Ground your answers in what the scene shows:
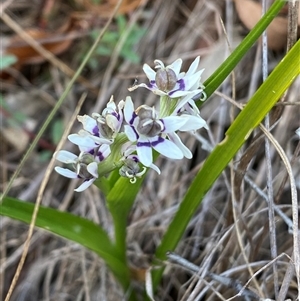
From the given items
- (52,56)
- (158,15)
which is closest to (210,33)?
(158,15)

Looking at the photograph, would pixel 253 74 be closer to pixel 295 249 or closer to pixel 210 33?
pixel 210 33

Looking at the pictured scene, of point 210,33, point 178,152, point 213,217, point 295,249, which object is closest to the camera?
point 178,152

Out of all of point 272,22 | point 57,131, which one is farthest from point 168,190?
point 272,22

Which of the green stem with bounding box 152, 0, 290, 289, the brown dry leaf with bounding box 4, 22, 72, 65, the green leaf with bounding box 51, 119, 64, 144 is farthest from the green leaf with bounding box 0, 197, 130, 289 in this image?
the brown dry leaf with bounding box 4, 22, 72, 65

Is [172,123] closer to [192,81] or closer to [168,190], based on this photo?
[192,81]

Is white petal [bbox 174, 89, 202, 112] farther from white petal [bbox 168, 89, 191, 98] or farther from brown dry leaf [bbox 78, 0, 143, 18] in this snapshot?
brown dry leaf [bbox 78, 0, 143, 18]

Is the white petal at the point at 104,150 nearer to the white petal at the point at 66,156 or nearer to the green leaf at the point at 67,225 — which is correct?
the white petal at the point at 66,156
